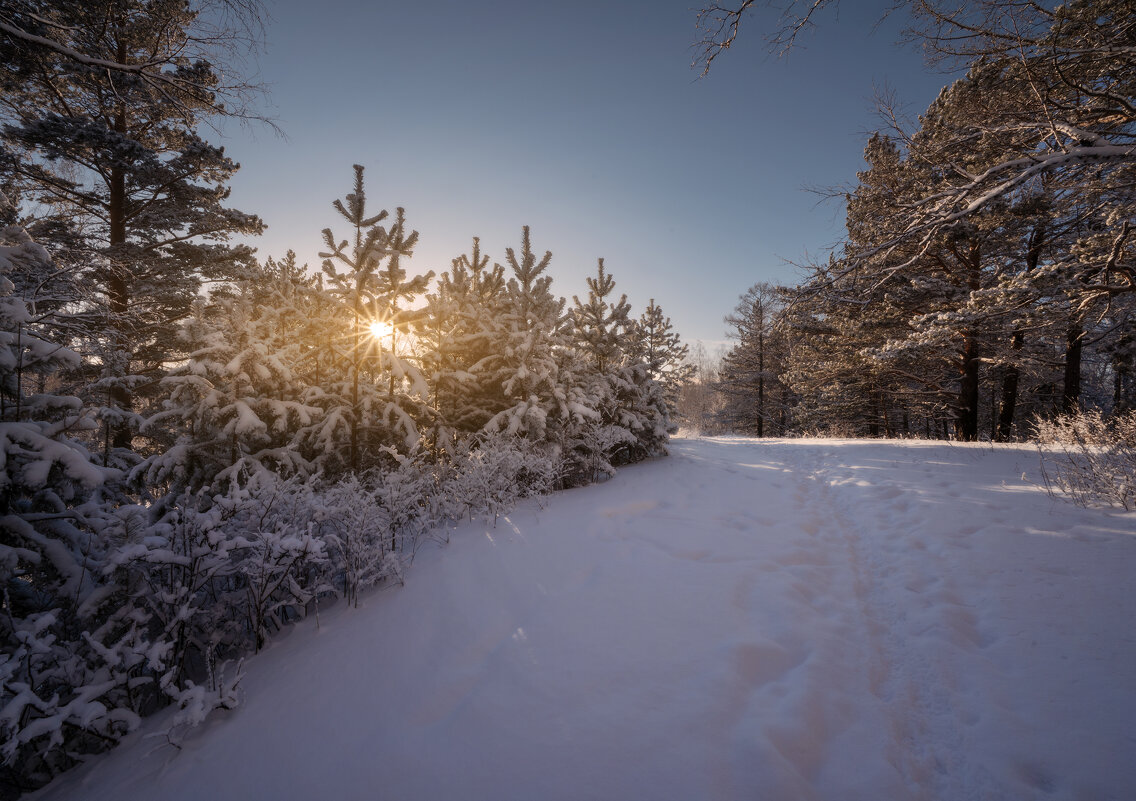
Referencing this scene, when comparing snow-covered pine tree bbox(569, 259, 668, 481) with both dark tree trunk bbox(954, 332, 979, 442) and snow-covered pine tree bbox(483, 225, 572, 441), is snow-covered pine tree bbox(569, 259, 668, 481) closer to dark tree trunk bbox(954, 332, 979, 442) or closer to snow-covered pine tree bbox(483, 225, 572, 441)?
snow-covered pine tree bbox(483, 225, 572, 441)

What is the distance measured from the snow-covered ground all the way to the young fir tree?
4732 mm

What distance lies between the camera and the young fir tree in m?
4.33

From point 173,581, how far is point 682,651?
14.2ft

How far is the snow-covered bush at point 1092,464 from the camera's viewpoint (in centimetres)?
481

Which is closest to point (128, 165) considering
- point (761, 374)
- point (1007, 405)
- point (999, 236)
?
point (999, 236)

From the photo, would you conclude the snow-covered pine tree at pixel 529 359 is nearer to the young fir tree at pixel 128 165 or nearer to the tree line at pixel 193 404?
the tree line at pixel 193 404

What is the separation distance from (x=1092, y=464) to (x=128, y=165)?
56.0 ft

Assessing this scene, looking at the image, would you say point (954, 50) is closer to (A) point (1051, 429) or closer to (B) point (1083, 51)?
(B) point (1083, 51)

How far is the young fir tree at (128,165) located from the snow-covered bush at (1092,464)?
11.2m

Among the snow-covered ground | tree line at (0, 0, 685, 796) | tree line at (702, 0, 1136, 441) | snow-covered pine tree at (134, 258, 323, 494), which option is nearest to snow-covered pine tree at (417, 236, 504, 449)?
tree line at (0, 0, 685, 796)

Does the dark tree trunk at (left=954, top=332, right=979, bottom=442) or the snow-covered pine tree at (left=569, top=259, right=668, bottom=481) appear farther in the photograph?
the dark tree trunk at (left=954, top=332, right=979, bottom=442)

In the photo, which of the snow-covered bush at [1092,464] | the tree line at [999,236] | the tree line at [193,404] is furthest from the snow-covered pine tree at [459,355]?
the snow-covered bush at [1092,464]

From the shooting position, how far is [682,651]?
3.00 metres

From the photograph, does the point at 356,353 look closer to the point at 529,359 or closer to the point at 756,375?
the point at 529,359
